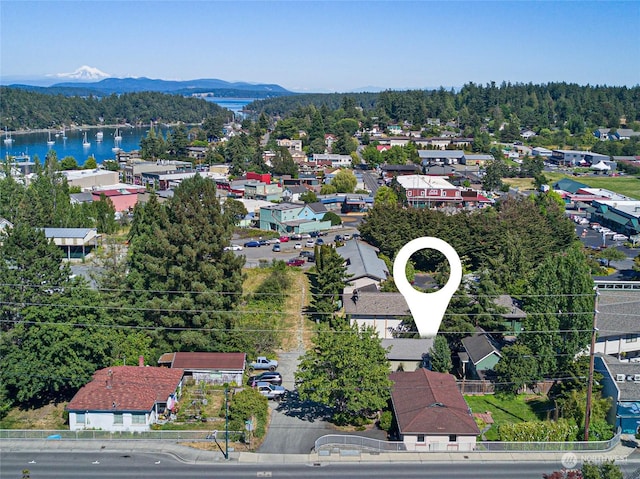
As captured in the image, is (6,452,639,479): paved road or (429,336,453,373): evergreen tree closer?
(6,452,639,479): paved road

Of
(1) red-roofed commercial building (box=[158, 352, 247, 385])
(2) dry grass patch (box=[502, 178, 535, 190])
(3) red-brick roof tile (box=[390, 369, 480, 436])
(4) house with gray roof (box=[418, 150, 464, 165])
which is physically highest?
(4) house with gray roof (box=[418, 150, 464, 165])

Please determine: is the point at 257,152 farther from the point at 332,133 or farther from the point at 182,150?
the point at 332,133

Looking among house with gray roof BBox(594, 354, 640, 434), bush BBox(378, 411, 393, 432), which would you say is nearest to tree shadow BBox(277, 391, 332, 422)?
bush BBox(378, 411, 393, 432)

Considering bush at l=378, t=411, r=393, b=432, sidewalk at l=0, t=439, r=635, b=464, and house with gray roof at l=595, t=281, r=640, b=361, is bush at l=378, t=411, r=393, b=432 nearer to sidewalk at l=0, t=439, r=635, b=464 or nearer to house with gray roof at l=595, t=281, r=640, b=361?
sidewalk at l=0, t=439, r=635, b=464

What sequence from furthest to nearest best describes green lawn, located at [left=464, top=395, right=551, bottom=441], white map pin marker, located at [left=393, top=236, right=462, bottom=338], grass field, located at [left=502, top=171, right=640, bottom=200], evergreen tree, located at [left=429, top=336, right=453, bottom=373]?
grass field, located at [left=502, top=171, right=640, bottom=200]
white map pin marker, located at [left=393, top=236, right=462, bottom=338]
evergreen tree, located at [left=429, top=336, right=453, bottom=373]
green lawn, located at [left=464, top=395, right=551, bottom=441]

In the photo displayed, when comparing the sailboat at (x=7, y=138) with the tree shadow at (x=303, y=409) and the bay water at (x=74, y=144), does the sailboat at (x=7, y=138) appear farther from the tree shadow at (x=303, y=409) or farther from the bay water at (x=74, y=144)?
the tree shadow at (x=303, y=409)

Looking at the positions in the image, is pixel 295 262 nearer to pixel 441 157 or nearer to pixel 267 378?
pixel 267 378
